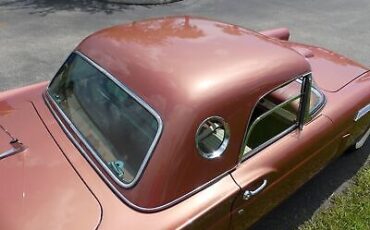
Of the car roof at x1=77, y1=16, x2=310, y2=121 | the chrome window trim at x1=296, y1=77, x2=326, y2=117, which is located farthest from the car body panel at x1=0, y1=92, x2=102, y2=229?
the chrome window trim at x1=296, y1=77, x2=326, y2=117

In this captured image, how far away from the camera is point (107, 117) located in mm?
2475

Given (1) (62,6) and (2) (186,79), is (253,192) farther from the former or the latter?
(1) (62,6)

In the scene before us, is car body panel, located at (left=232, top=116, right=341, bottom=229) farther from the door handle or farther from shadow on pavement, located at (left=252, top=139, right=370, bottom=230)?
shadow on pavement, located at (left=252, top=139, right=370, bottom=230)

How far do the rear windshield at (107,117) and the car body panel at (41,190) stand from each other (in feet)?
0.68

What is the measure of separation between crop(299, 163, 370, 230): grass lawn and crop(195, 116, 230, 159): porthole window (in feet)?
4.96

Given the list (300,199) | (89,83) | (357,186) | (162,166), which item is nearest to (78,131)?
(89,83)

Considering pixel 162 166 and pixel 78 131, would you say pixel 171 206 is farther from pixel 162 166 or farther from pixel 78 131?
pixel 78 131

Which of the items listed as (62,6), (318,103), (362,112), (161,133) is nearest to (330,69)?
(362,112)

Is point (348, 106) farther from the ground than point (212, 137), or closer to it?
closer to it

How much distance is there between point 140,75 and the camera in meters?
2.35

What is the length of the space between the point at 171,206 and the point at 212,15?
22.4 ft

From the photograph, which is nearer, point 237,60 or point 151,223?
point 151,223

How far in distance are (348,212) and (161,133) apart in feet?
7.34

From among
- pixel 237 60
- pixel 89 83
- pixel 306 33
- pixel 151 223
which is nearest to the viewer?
pixel 151 223
